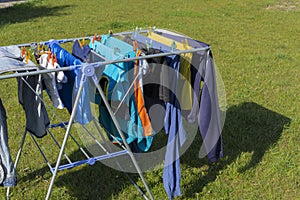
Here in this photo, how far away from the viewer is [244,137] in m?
5.07

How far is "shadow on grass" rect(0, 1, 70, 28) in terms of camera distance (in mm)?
12570

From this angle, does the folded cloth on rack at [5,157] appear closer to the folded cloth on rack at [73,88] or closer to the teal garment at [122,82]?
the folded cloth on rack at [73,88]

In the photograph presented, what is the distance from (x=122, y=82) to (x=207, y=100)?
71 centimetres

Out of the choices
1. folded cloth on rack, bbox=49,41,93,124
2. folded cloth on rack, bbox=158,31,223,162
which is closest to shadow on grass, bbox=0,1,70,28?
folded cloth on rack, bbox=49,41,93,124

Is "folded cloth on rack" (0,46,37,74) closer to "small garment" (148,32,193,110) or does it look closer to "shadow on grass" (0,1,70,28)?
"small garment" (148,32,193,110)

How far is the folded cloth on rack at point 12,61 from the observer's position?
2.87m

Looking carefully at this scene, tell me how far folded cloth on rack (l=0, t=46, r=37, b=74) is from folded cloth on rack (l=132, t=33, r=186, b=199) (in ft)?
3.34

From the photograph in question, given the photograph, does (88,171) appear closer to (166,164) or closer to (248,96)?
(166,164)

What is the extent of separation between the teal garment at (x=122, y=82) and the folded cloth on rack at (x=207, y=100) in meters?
0.45

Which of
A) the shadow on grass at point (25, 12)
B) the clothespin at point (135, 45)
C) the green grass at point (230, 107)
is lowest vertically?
the shadow on grass at point (25, 12)

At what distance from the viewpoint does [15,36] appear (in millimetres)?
10180

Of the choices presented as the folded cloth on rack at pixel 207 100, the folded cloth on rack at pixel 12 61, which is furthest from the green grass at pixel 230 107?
the folded cloth on rack at pixel 12 61

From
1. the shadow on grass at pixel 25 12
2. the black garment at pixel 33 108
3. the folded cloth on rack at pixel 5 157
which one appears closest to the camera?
the folded cloth on rack at pixel 5 157

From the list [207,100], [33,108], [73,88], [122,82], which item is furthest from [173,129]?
[33,108]
